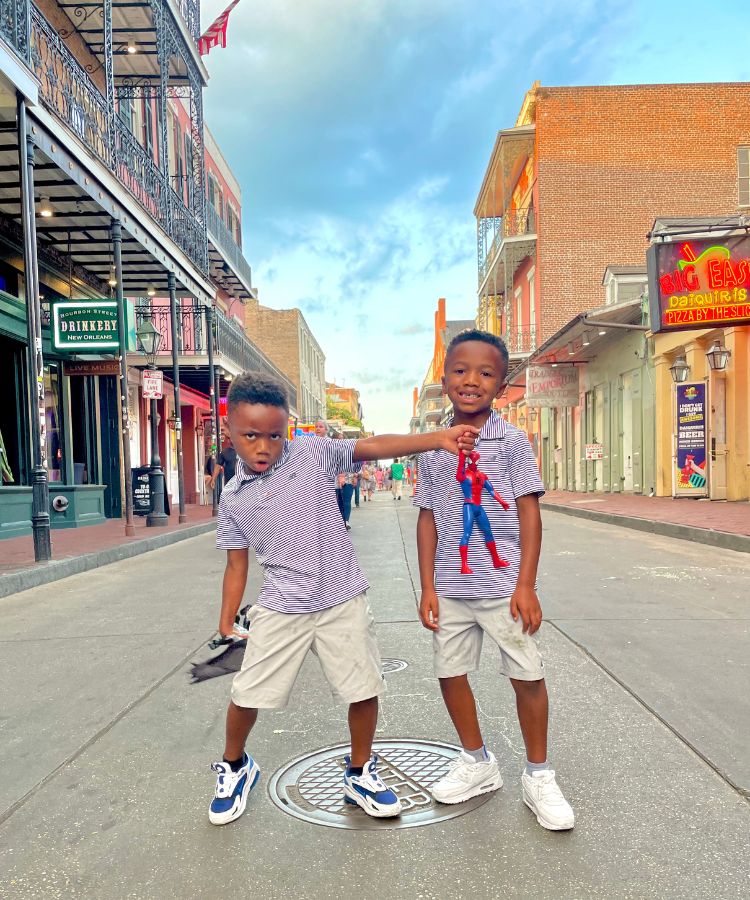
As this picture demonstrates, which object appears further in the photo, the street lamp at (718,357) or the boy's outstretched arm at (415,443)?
the street lamp at (718,357)

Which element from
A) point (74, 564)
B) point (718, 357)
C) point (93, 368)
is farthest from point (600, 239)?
point (74, 564)

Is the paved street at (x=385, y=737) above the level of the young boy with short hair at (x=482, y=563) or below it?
below

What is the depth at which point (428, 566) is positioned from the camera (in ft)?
8.39

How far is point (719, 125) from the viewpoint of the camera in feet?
93.5

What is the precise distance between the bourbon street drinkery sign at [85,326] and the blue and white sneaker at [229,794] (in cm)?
1073

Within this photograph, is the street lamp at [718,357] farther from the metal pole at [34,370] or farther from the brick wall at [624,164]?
the brick wall at [624,164]

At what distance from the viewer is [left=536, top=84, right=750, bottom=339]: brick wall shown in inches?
1123

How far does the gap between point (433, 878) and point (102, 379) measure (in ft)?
58.0

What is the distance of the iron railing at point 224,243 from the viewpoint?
23.4 m

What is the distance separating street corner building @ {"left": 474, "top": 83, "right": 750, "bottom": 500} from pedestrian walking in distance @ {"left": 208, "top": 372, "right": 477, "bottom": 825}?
17.8m

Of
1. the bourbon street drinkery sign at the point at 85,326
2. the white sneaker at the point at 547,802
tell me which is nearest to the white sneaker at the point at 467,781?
the white sneaker at the point at 547,802

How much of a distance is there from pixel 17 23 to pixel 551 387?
20.2m

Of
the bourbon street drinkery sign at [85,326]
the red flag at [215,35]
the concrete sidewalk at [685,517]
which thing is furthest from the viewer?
the red flag at [215,35]

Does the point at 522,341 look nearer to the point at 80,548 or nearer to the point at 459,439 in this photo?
the point at 80,548
